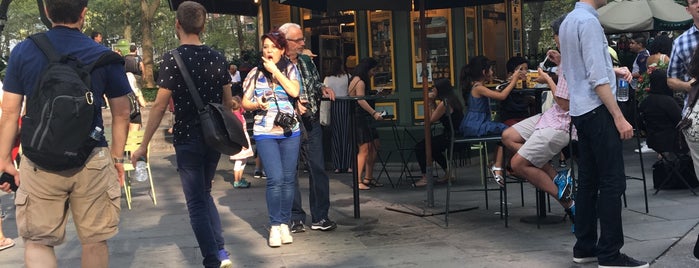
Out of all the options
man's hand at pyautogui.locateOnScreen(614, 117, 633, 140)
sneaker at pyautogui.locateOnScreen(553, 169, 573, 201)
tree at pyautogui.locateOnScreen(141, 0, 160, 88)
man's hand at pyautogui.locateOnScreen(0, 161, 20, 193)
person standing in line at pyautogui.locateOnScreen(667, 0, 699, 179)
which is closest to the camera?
man's hand at pyautogui.locateOnScreen(0, 161, 20, 193)

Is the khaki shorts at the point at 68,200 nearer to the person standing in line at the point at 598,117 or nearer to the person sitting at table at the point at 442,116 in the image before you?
the person standing in line at the point at 598,117

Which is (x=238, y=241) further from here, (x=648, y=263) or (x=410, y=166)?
(x=410, y=166)

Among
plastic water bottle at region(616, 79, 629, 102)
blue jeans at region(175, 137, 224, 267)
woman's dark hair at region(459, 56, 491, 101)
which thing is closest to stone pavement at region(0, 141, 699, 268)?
blue jeans at region(175, 137, 224, 267)

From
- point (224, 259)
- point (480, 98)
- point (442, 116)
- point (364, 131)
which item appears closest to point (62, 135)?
point (224, 259)

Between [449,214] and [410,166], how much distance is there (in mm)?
3602

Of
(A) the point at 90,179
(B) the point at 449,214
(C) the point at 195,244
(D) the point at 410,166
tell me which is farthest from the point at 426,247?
(D) the point at 410,166

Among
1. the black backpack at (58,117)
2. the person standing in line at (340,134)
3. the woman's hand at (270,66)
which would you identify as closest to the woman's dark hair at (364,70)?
the person standing in line at (340,134)

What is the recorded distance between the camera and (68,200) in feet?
12.1

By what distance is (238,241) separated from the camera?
19.8ft

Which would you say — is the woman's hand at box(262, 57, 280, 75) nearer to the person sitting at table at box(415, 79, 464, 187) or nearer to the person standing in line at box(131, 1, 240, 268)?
the person standing in line at box(131, 1, 240, 268)

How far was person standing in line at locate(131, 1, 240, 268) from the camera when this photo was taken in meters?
4.66

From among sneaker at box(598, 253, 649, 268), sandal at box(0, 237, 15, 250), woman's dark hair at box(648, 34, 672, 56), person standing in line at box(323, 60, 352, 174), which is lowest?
sandal at box(0, 237, 15, 250)

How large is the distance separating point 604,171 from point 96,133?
2.95m

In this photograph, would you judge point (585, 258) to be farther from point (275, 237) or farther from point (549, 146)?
point (275, 237)
